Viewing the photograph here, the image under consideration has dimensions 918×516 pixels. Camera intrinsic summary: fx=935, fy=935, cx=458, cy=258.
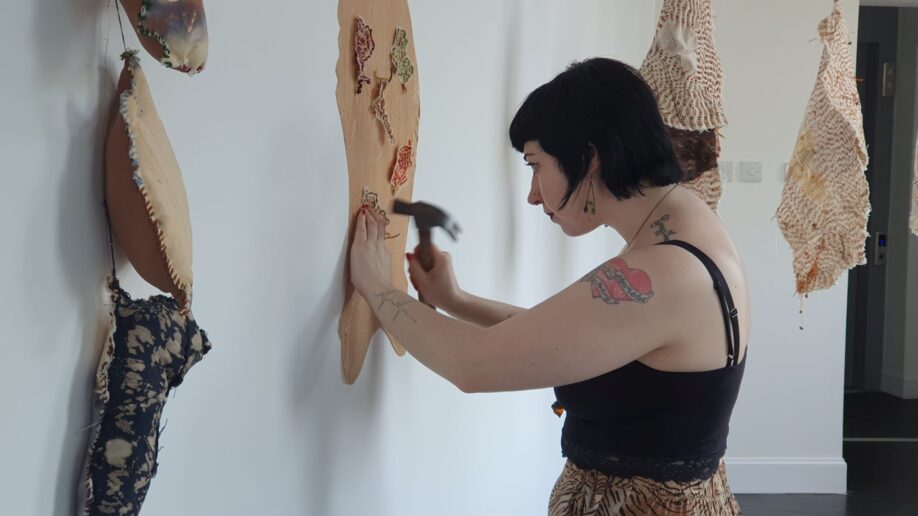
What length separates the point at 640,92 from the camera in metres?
1.20

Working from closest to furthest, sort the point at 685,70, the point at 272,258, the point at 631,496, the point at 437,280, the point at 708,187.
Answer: the point at 272,258
the point at 631,496
the point at 437,280
the point at 685,70
the point at 708,187

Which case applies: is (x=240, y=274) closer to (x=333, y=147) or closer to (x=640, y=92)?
(x=333, y=147)

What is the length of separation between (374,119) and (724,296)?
1.57ft

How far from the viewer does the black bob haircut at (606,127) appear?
1.18 meters

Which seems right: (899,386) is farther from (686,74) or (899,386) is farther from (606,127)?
(606,127)

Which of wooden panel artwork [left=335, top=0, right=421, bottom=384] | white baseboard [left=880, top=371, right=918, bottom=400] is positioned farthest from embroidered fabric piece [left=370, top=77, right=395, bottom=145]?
white baseboard [left=880, top=371, right=918, bottom=400]

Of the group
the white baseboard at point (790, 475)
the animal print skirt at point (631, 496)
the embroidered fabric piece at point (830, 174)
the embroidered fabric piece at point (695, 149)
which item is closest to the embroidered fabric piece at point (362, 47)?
the animal print skirt at point (631, 496)

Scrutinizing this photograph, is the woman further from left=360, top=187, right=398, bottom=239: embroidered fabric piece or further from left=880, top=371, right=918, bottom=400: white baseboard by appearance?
left=880, top=371, right=918, bottom=400: white baseboard

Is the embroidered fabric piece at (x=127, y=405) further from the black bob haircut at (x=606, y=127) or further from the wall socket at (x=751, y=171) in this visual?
the wall socket at (x=751, y=171)

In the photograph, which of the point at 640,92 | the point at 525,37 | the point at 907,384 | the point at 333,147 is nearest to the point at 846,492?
the point at 907,384

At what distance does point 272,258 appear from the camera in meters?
0.90

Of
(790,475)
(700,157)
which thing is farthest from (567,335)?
(790,475)

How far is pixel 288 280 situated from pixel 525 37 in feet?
3.60

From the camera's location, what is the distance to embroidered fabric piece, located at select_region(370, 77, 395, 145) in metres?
1.15
